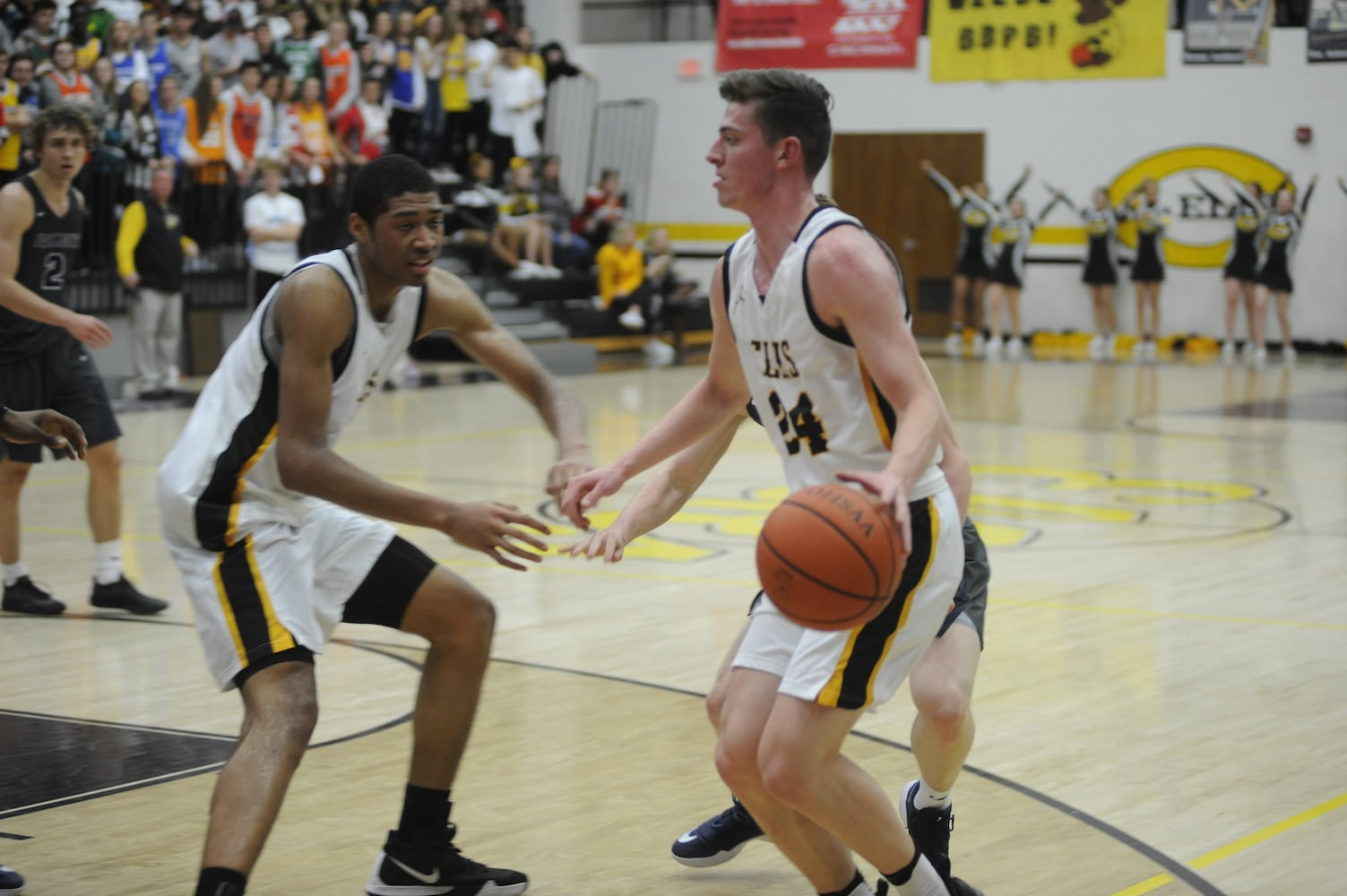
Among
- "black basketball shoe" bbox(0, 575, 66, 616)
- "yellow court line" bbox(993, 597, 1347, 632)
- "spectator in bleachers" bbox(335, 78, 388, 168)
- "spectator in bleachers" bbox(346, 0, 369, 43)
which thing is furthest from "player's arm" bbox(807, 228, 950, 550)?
"spectator in bleachers" bbox(346, 0, 369, 43)

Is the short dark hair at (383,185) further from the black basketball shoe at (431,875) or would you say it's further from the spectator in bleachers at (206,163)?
the spectator in bleachers at (206,163)

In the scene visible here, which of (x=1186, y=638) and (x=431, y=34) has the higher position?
(x=431, y=34)

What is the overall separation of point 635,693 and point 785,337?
261 cm

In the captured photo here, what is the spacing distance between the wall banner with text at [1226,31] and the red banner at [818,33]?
3519mm

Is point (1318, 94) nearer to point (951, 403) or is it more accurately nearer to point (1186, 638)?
point (951, 403)

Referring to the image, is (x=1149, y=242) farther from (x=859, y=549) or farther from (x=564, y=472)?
(x=859, y=549)

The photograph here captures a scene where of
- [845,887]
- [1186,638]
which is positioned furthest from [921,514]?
[1186,638]

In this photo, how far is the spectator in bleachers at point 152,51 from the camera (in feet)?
54.1

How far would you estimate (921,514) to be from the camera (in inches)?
135

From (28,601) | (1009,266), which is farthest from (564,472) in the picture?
(1009,266)

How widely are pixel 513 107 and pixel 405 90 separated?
1676 mm

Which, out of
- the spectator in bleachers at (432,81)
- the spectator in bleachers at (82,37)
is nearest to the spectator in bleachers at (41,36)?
the spectator in bleachers at (82,37)

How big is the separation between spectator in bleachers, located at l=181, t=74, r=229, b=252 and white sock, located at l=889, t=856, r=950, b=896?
1446cm

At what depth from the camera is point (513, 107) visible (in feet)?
69.1
